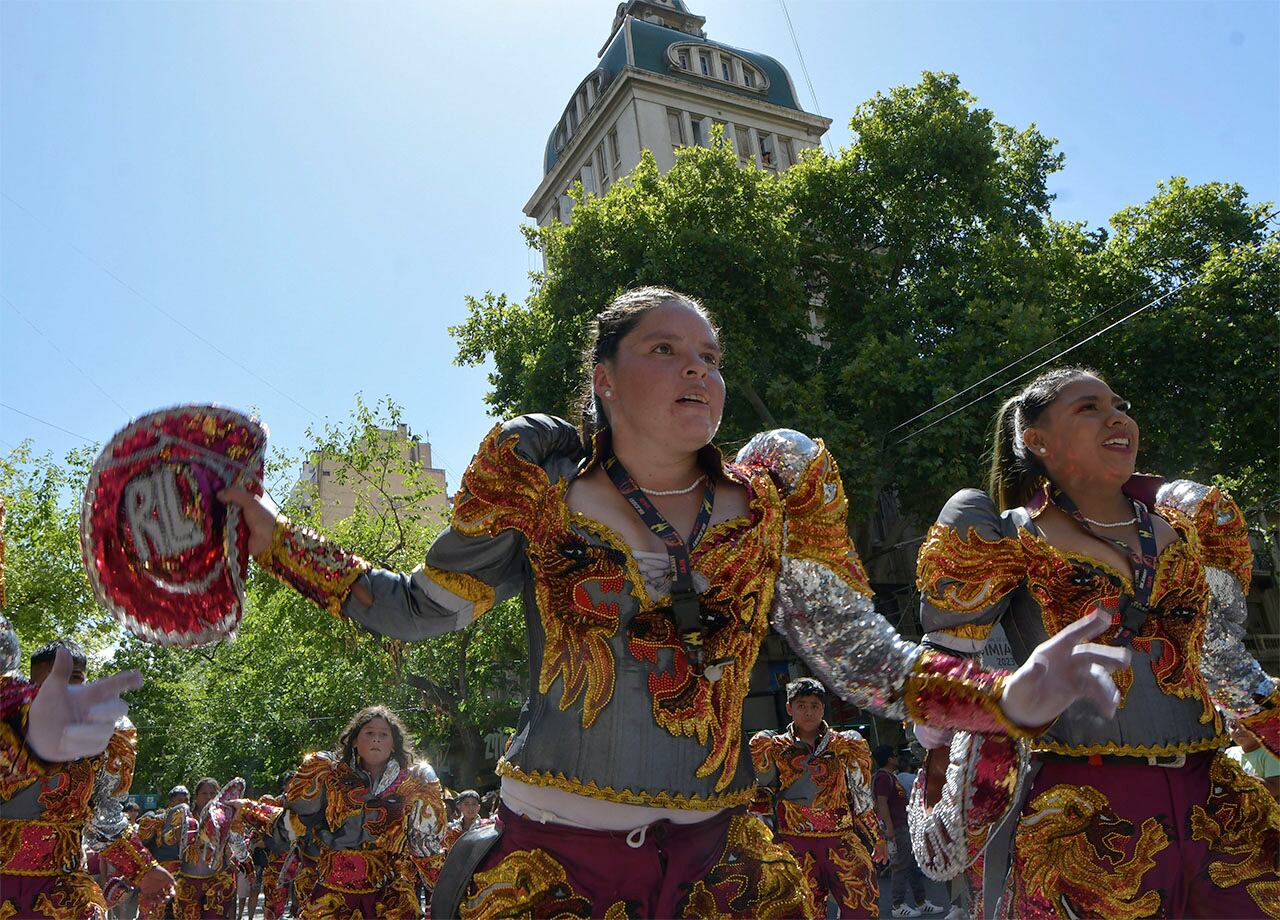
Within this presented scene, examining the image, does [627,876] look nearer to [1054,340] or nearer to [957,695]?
[957,695]

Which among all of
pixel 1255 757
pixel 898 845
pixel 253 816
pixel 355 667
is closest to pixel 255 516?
pixel 1255 757

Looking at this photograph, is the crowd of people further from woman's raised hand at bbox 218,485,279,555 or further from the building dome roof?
the building dome roof

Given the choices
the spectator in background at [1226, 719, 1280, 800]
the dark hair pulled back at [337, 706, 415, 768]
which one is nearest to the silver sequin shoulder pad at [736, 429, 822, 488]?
the spectator in background at [1226, 719, 1280, 800]

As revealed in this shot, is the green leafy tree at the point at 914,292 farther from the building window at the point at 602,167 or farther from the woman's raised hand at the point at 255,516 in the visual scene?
the building window at the point at 602,167

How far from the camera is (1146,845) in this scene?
279 centimetres

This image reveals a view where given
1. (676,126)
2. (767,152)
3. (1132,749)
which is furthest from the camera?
(767,152)

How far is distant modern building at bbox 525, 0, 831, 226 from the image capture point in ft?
115

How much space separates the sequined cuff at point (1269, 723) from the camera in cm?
336

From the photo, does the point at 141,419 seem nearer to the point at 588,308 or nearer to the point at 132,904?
the point at 588,308

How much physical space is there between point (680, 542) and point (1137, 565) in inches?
60.4

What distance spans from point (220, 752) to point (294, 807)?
28847 millimetres

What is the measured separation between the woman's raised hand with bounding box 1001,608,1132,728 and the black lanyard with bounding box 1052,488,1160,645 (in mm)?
990

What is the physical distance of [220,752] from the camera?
33219 millimetres

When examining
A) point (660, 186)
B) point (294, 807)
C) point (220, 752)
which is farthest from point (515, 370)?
point (220, 752)
